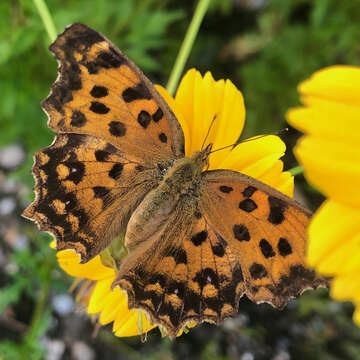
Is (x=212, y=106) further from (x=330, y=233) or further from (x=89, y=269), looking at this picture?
(x=330, y=233)

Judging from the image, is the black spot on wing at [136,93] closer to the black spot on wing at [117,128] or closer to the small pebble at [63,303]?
the black spot on wing at [117,128]

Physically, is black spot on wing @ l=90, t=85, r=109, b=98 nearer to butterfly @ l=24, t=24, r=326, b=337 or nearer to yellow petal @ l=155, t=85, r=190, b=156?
butterfly @ l=24, t=24, r=326, b=337

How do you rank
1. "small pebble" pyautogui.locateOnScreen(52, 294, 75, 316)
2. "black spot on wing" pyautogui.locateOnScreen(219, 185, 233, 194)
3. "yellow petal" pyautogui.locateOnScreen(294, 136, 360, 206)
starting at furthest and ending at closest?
"small pebble" pyautogui.locateOnScreen(52, 294, 75, 316)
"black spot on wing" pyautogui.locateOnScreen(219, 185, 233, 194)
"yellow petal" pyautogui.locateOnScreen(294, 136, 360, 206)

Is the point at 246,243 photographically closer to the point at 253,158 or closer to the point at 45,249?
A: the point at 253,158

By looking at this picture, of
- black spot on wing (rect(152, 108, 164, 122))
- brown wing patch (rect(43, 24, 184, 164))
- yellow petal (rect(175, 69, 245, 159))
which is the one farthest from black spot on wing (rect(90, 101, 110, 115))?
yellow petal (rect(175, 69, 245, 159))

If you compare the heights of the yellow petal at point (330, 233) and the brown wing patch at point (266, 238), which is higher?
the yellow petal at point (330, 233)

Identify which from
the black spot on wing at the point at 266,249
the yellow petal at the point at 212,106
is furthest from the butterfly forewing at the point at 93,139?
the black spot on wing at the point at 266,249
